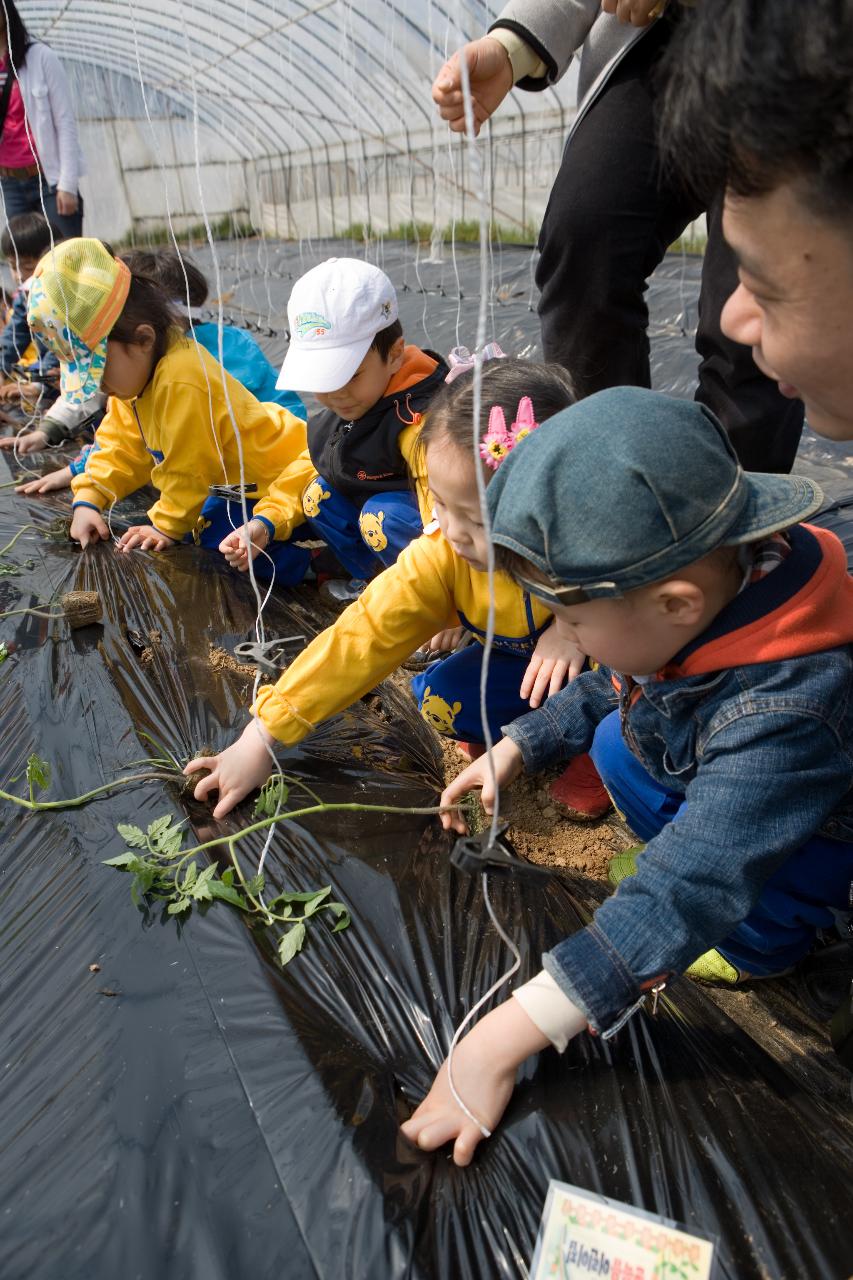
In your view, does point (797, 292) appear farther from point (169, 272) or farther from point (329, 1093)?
point (169, 272)

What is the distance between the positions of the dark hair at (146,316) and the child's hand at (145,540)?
0.51 m

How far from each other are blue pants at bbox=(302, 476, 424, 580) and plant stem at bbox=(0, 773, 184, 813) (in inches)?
37.0

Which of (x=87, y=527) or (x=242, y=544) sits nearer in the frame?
(x=242, y=544)

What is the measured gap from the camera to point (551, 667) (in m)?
1.65

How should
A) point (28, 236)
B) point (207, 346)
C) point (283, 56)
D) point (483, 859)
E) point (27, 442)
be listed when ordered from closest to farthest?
point (483, 859), point (207, 346), point (27, 442), point (28, 236), point (283, 56)

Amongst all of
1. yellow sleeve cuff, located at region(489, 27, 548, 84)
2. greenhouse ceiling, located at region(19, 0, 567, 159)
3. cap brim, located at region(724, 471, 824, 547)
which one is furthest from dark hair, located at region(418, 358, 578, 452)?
greenhouse ceiling, located at region(19, 0, 567, 159)

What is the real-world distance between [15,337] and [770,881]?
16.6 ft

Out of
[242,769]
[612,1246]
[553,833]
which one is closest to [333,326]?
[242,769]

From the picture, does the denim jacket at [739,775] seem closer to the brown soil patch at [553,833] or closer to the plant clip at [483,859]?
the plant clip at [483,859]

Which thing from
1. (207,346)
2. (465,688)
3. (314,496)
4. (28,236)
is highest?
(28,236)

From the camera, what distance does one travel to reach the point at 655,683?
3.71ft

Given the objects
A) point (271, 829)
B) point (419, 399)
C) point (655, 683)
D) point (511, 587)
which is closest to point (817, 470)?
point (419, 399)

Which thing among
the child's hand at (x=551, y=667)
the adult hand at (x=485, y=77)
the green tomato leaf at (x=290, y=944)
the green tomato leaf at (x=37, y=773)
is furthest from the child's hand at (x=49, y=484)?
the green tomato leaf at (x=290, y=944)

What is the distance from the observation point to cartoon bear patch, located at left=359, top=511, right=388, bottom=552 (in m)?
2.28
